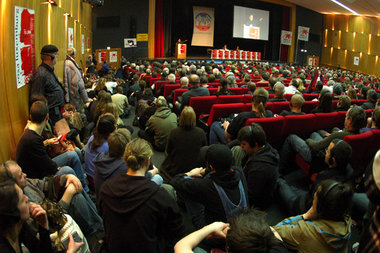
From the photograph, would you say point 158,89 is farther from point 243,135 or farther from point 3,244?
point 3,244

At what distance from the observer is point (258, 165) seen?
256 centimetres

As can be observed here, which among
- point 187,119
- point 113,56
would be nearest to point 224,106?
point 187,119

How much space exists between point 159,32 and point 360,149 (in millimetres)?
15106

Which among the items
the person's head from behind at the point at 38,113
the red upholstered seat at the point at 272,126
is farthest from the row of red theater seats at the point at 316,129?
the person's head from behind at the point at 38,113

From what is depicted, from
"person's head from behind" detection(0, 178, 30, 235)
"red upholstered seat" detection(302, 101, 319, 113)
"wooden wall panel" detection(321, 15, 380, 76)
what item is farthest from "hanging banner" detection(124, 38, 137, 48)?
"person's head from behind" detection(0, 178, 30, 235)

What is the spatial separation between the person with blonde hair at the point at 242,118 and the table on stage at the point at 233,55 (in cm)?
1559

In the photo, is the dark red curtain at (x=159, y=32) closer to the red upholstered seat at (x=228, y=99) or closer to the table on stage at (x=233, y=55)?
the table on stage at (x=233, y=55)

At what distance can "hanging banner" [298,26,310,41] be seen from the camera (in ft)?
69.3

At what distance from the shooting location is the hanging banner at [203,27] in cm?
1931

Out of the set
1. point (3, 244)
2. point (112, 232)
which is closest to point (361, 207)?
point (112, 232)

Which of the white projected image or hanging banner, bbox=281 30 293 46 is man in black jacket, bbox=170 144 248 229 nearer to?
the white projected image

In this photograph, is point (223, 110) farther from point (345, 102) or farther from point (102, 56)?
point (102, 56)

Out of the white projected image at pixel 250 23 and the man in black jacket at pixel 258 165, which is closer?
the man in black jacket at pixel 258 165

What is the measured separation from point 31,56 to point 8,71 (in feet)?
2.93
